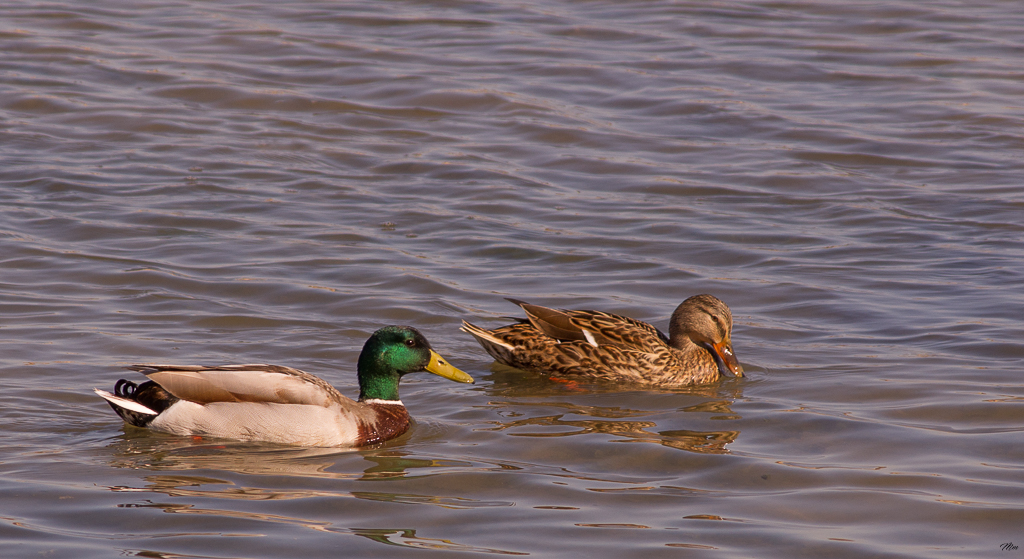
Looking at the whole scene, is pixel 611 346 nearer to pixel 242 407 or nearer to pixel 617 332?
pixel 617 332

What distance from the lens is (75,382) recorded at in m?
8.01

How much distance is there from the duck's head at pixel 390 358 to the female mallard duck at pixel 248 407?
12.1 inches

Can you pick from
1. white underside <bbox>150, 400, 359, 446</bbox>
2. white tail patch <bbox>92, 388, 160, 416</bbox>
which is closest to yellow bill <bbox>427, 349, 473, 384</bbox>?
white underside <bbox>150, 400, 359, 446</bbox>

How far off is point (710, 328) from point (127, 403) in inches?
151

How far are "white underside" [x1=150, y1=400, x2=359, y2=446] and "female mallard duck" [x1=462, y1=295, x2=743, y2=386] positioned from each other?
5.64 feet

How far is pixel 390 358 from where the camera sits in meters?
7.71

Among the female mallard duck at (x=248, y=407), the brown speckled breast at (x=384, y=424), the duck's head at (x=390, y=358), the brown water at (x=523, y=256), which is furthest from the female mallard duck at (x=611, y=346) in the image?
the female mallard duck at (x=248, y=407)

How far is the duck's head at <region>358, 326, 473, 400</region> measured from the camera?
25.1ft

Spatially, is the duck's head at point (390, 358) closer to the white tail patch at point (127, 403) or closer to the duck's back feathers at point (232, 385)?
the duck's back feathers at point (232, 385)

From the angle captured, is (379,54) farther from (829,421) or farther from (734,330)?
(829,421)

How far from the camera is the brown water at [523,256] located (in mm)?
6082

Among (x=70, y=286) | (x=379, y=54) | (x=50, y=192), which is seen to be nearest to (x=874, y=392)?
(x=70, y=286)

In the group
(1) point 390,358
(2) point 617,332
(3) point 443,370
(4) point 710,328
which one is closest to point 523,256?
(2) point 617,332

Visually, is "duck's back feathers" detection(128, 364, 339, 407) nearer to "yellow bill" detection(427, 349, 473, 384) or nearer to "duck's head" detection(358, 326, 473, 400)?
"duck's head" detection(358, 326, 473, 400)
